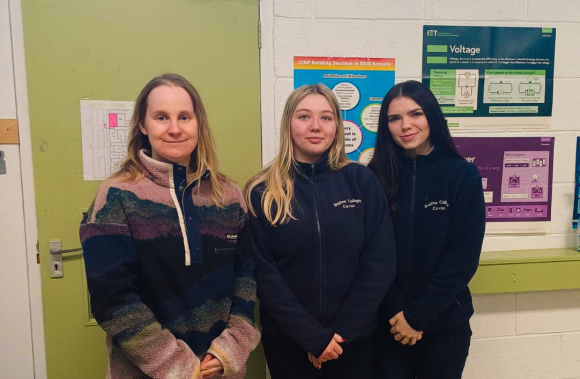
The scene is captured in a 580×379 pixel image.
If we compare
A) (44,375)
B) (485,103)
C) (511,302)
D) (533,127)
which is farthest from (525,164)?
(44,375)

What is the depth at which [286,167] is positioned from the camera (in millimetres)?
1287

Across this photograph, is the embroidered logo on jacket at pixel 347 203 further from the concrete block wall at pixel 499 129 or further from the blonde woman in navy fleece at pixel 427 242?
the concrete block wall at pixel 499 129

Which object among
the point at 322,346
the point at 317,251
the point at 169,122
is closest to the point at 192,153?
the point at 169,122

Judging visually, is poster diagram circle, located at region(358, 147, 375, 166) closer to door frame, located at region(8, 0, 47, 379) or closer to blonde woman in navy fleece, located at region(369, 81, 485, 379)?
blonde woman in navy fleece, located at region(369, 81, 485, 379)

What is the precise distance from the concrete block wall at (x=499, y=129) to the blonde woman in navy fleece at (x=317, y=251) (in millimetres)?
392

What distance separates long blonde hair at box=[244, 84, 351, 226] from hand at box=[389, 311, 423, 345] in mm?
527

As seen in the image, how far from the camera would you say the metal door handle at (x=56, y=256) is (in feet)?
5.00

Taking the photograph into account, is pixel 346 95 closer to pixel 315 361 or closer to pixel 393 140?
pixel 393 140

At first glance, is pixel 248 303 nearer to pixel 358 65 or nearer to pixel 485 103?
pixel 358 65

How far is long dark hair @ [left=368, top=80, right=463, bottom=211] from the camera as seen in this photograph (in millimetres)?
1321

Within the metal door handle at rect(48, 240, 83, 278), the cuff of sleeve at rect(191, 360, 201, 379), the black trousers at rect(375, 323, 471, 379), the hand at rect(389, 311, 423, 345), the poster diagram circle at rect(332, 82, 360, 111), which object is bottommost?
the black trousers at rect(375, 323, 471, 379)

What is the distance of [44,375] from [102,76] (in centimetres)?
132

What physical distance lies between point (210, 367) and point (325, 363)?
44cm

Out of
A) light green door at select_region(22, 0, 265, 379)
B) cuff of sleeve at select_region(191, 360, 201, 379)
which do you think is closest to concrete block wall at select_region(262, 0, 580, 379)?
light green door at select_region(22, 0, 265, 379)
